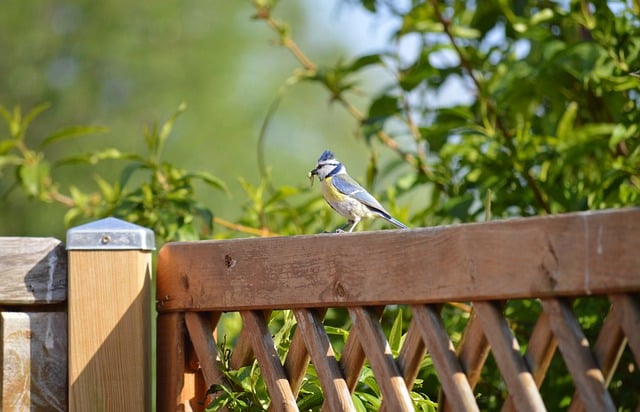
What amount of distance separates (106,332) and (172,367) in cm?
16

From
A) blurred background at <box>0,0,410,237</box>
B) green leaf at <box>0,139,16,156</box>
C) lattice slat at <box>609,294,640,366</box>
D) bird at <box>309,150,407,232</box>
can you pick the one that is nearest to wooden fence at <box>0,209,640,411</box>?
lattice slat at <box>609,294,640,366</box>

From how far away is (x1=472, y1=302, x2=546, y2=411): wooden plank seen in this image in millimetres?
1296

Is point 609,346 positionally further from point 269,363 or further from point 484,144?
point 484,144

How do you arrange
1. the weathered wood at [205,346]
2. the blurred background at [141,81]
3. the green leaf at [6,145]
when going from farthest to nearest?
1. the blurred background at [141,81]
2. the green leaf at [6,145]
3. the weathered wood at [205,346]

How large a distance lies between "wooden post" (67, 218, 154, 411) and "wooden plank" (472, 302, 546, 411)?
31.4 inches

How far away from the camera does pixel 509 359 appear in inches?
52.0

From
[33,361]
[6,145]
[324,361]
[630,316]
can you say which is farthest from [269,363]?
[6,145]

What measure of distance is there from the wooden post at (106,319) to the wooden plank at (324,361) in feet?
1.30

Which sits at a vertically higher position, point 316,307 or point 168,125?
point 168,125

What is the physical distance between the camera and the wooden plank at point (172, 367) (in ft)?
6.23

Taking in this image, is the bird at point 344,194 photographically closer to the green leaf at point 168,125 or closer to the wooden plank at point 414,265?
the wooden plank at point 414,265

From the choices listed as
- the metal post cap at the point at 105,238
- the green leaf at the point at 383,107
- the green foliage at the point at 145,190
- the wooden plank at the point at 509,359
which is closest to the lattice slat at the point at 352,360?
the wooden plank at the point at 509,359

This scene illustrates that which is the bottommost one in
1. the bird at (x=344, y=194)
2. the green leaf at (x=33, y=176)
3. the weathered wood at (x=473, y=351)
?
the weathered wood at (x=473, y=351)

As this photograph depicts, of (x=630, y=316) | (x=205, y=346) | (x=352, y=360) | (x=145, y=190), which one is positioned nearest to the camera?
(x=630, y=316)
